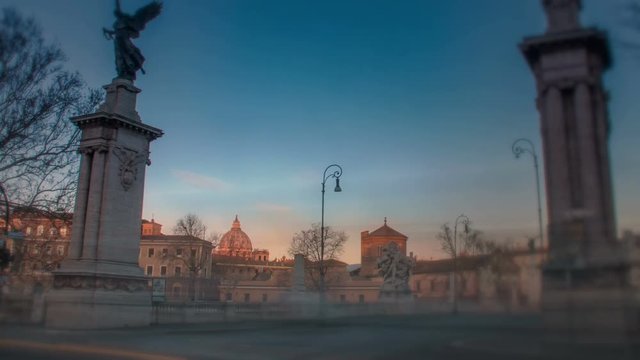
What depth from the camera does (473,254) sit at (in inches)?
294

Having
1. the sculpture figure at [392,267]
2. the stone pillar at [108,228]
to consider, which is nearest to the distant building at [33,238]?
the stone pillar at [108,228]

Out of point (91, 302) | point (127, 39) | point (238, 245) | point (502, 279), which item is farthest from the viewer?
point (238, 245)

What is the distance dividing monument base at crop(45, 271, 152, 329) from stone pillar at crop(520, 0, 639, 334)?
18050 millimetres

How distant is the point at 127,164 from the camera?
23750mm

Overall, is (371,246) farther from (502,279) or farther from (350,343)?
(502,279)

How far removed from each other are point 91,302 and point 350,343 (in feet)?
36.4

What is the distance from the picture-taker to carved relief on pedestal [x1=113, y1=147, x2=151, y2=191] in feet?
77.2

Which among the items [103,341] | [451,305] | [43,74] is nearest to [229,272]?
[43,74]

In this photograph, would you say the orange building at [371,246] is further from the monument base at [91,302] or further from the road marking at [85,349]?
the road marking at [85,349]

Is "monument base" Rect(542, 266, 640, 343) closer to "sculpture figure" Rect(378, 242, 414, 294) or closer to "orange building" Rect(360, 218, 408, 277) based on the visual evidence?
"sculpture figure" Rect(378, 242, 414, 294)

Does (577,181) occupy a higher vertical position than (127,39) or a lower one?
lower

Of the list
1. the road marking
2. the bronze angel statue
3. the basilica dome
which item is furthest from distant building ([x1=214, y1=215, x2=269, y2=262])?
the road marking

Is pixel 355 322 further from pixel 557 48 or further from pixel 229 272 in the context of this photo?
pixel 229 272

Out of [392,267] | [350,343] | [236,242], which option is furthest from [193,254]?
[236,242]
